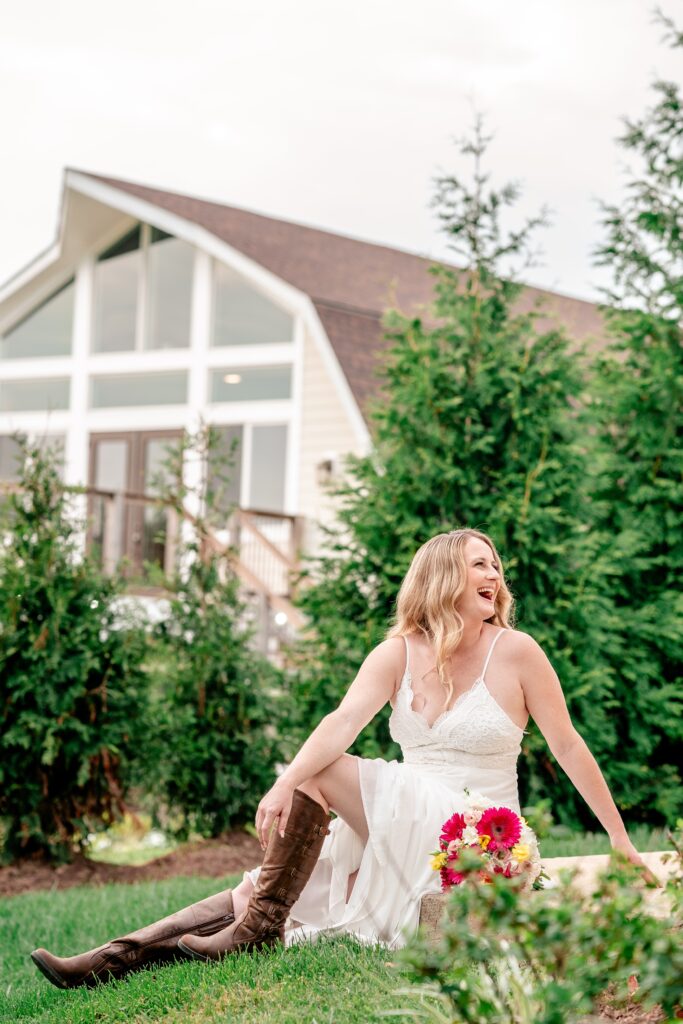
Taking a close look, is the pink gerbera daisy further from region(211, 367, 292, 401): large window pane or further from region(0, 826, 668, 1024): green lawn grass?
region(211, 367, 292, 401): large window pane

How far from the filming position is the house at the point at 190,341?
16.0m

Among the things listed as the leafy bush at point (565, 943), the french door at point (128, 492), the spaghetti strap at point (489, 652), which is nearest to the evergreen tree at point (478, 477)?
the spaghetti strap at point (489, 652)

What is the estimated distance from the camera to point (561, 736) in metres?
3.96

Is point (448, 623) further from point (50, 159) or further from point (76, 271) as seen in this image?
point (50, 159)

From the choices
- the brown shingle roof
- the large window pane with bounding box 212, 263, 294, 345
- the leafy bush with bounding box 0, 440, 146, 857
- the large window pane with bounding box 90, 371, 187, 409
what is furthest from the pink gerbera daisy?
the large window pane with bounding box 90, 371, 187, 409

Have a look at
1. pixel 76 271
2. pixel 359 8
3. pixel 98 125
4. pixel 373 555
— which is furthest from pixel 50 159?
pixel 373 555

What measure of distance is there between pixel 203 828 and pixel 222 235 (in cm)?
1062

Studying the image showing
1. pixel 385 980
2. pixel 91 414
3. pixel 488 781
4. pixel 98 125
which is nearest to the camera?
pixel 385 980

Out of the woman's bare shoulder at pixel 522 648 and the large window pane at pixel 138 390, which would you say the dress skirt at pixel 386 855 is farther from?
the large window pane at pixel 138 390

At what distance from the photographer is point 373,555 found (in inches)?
313

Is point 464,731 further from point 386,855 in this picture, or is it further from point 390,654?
point 386,855

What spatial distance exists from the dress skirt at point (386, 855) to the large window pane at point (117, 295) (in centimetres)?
1547

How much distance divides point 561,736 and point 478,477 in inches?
160

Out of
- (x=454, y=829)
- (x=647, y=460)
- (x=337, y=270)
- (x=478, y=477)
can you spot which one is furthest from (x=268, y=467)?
(x=454, y=829)
